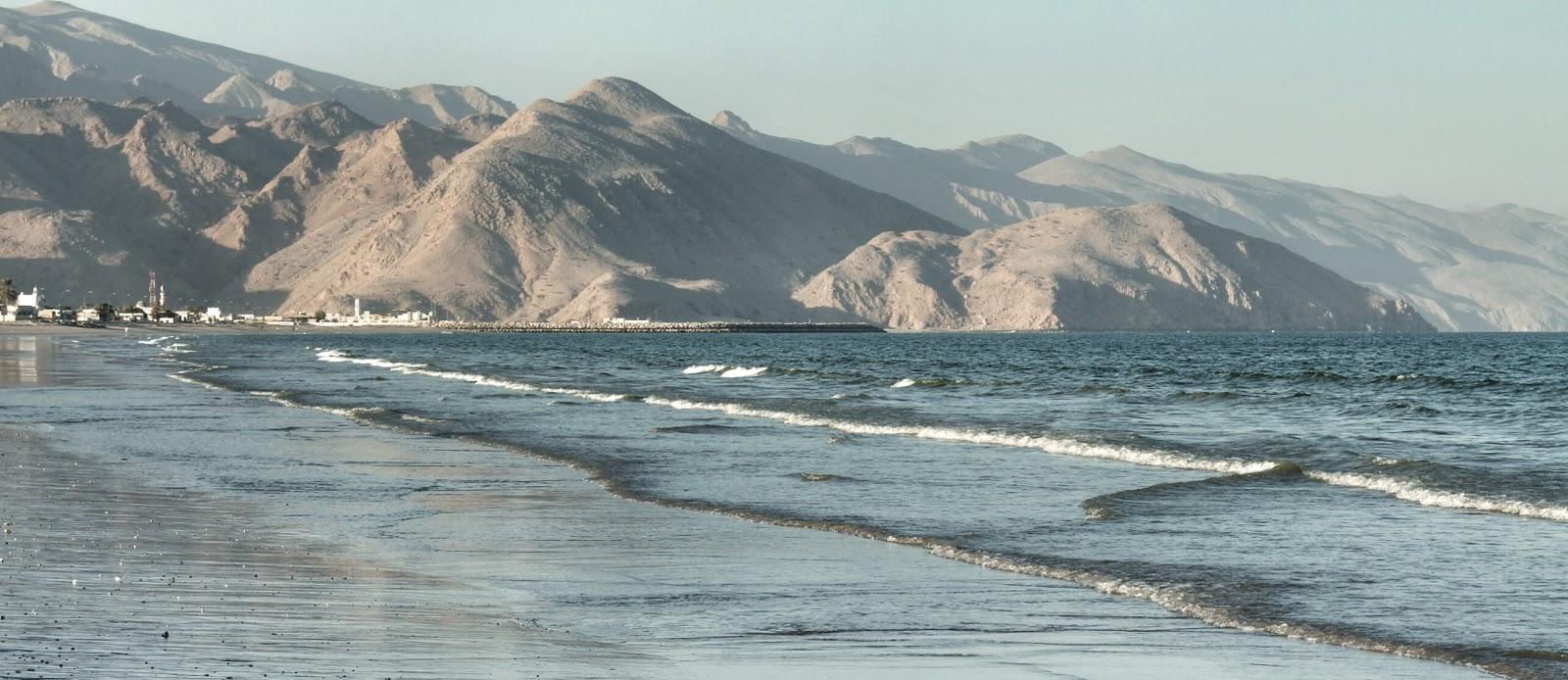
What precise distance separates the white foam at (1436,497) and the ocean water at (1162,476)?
0.27 feet

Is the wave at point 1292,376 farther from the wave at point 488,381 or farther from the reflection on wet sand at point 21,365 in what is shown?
the reflection on wet sand at point 21,365

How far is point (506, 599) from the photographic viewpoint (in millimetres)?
16266

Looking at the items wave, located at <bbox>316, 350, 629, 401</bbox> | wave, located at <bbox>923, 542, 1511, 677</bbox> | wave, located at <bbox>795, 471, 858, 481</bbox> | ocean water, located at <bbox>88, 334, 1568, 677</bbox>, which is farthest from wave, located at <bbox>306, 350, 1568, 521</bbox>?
wave, located at <bbox>923, 542, 1511, 677</bbox>

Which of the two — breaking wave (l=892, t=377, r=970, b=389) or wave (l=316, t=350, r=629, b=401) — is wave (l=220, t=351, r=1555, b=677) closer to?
wave (l=316, t=350, r=629, b=401)

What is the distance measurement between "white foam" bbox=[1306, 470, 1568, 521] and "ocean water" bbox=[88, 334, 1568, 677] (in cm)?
8

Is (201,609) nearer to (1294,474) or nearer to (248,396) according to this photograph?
(1294,474)

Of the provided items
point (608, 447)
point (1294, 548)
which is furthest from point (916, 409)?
point (1294, 548)

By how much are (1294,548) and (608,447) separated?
19454 mm

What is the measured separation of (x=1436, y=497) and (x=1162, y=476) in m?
5.39

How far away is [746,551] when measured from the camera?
20047 millimetres

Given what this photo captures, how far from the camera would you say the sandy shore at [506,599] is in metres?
13.3

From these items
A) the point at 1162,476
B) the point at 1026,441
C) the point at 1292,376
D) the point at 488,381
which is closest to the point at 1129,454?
the point at 1026,441

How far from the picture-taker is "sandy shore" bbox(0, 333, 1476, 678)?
13.3 metres

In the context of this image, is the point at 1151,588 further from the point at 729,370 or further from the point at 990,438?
the point at 729,370
